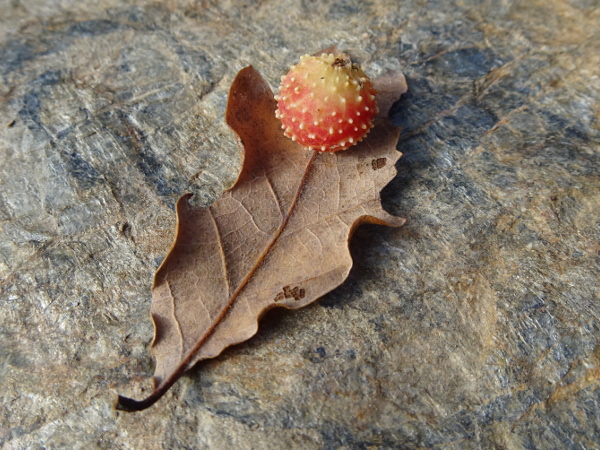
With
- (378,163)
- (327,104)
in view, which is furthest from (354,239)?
(327,104)

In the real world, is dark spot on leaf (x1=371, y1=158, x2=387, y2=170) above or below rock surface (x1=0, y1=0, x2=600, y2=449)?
above

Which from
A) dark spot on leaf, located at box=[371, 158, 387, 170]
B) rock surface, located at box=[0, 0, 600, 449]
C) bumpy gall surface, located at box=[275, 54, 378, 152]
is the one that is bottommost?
rock surface, located at box=[0, 0, 600, 449]

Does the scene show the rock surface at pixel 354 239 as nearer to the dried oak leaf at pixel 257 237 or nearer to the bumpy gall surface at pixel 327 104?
the dried oak leaf at pixel 257 237

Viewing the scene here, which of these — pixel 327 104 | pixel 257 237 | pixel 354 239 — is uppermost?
pixel 327 104

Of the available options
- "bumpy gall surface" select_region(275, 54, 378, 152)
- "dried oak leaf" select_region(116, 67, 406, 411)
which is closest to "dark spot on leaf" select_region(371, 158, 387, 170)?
"dried oak leaf" select_region(116, 67, 406, 411)

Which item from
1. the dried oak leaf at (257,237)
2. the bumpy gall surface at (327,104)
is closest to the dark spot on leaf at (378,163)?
the dried oak leaf at (257,237)

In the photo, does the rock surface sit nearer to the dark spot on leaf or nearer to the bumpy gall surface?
the dark spot on leaf

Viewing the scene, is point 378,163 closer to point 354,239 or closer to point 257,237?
point 354,239
